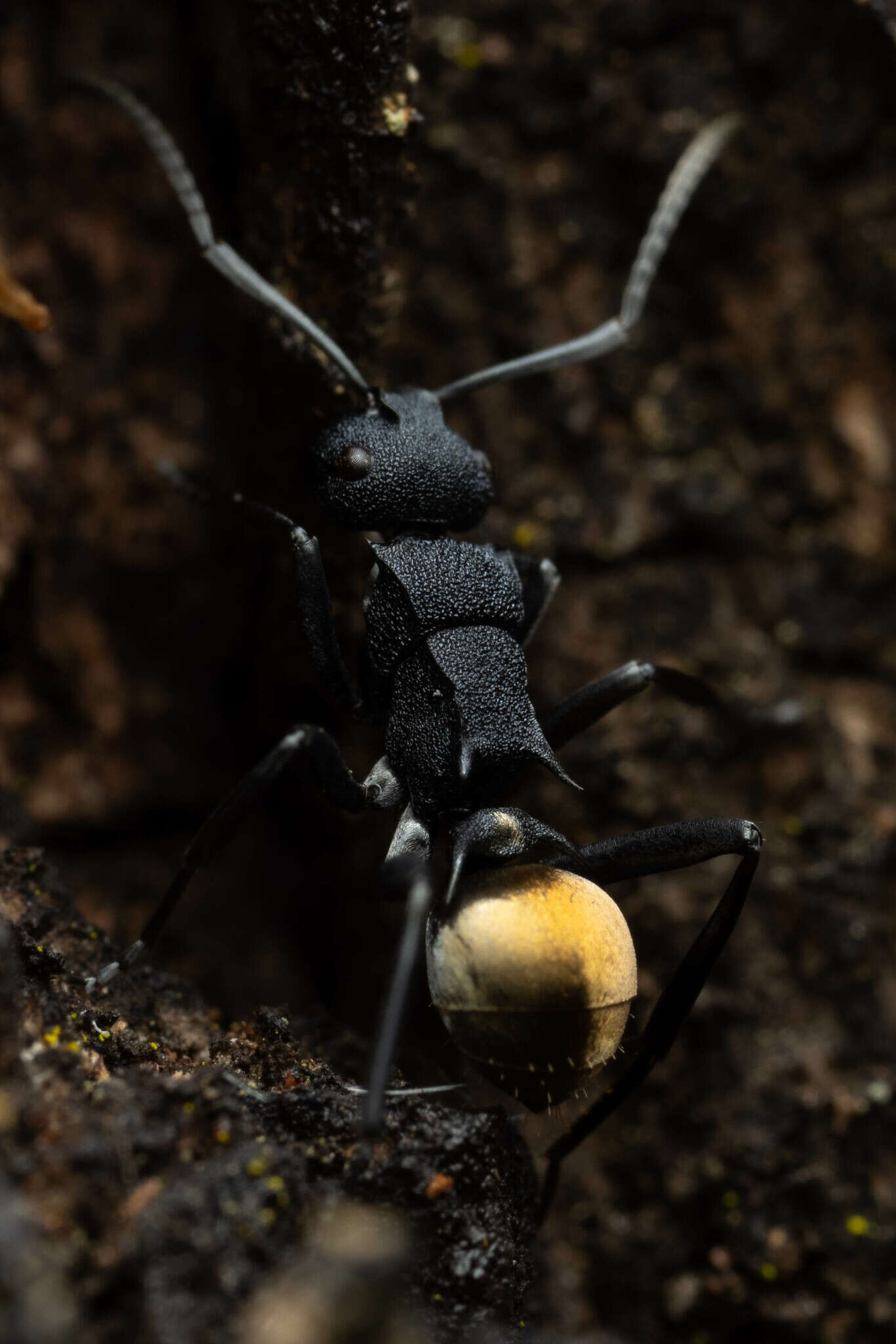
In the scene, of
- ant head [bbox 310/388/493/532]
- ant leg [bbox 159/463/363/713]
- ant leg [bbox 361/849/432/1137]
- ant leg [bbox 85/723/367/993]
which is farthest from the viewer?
ant head [bbox 310/388/493/532]

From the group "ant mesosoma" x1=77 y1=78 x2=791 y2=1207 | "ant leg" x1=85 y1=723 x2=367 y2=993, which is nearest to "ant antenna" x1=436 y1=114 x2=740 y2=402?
"ant mesosoma" x1=77 y1=78 x2=791 y2=1207

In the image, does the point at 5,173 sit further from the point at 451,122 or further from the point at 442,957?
the point at 442,957

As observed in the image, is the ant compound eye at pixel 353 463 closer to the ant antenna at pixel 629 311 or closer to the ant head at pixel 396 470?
the ant head at pixel 396 470

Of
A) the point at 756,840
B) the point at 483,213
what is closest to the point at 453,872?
the point at 756,840

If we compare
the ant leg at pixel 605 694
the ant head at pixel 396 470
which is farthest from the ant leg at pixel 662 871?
the ant head at pixel 396 470

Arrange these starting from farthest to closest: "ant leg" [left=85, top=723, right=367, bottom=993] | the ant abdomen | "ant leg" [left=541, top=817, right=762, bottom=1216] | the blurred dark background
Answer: the blurred dark background, "ant leg" [left=541, top=817, right=762, bottom=1216], "ant leg" [left=85, top=723, right=367, bottom=993], the ant abdomen

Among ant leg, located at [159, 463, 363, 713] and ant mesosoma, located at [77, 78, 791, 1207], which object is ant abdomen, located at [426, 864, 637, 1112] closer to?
ant mesosoma, located at [77, 78, 791, 1207]

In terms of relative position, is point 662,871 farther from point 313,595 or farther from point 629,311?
point 629,311

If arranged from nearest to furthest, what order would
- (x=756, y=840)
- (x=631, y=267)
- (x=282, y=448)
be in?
(x=756, y=840), (x=282, y=448), (x=631, y=267)
